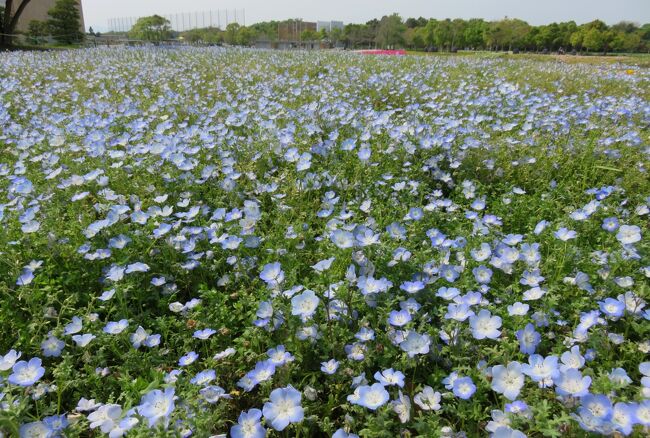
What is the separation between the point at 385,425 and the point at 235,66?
979cm

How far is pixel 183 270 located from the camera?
2.30 meters

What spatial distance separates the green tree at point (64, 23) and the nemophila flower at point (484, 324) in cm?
3909

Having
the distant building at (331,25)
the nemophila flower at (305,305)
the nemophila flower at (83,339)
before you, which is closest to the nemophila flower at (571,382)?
the nemophila flower at (305,305)

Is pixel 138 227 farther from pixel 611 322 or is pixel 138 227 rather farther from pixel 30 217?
pixel 611 322

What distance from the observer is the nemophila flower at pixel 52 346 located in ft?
5.81

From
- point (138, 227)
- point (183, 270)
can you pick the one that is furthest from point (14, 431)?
point (138, 227)

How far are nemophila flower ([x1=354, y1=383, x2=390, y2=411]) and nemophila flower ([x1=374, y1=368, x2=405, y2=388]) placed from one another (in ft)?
0.10

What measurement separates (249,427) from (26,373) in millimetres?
893

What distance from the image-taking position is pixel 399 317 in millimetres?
1807

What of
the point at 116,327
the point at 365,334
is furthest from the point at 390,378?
the point at 116,327

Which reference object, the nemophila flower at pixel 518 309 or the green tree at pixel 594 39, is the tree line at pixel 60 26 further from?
the green tree at pixel 594 39

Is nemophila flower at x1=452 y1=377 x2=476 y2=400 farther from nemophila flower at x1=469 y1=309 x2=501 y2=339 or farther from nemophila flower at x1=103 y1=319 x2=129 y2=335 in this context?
nemophila flower at x1=103 y1=319 x2=129 y2=335

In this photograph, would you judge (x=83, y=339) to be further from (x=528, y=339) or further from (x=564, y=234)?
(x=564, y=234)

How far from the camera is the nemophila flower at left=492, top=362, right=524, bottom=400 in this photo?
1442 mm
